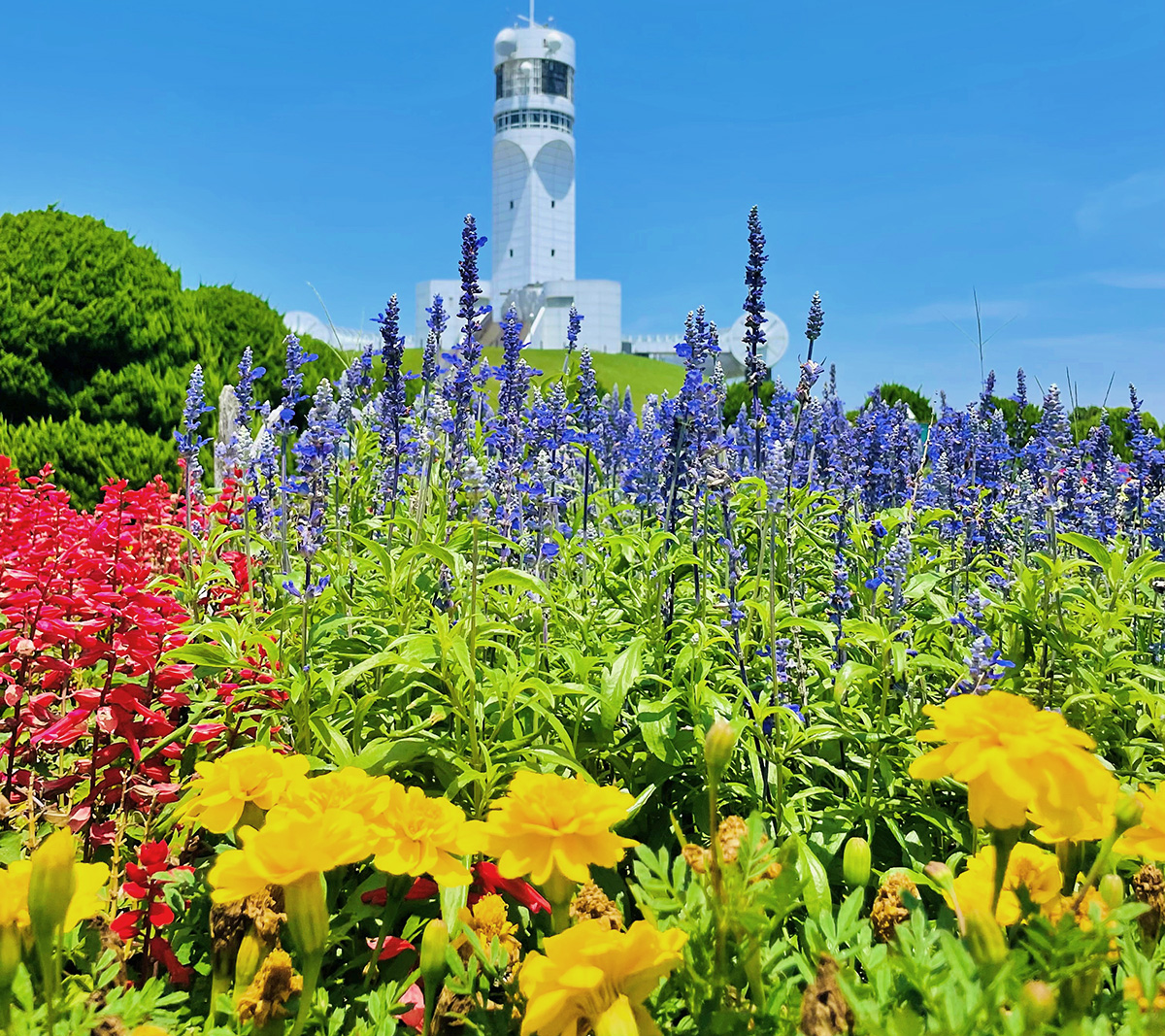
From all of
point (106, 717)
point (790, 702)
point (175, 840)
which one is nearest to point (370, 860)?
point (175, 840)

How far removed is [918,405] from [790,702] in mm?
13152

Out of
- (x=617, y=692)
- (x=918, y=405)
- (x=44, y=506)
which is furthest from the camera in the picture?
(x=918, y=405)

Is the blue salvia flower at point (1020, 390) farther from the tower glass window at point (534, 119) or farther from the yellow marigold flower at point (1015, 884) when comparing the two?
the tower glass window at point (534, 119)

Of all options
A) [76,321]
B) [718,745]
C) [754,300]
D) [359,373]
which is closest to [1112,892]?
[718,745]

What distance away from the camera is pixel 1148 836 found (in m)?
1.36

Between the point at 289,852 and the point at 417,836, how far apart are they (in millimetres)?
230

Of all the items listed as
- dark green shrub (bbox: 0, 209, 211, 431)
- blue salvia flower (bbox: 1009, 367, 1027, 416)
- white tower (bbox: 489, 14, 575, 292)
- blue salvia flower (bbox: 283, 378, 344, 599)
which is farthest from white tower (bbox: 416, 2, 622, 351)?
blue salvia flower (bbox: 283, 378, 344, 599)

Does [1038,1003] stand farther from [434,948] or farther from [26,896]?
[26,896]

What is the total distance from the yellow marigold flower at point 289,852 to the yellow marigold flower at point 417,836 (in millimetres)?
70

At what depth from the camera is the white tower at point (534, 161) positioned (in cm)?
6512

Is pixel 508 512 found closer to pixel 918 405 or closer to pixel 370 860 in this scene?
pixel 370 860

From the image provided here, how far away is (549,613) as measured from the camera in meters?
2.98

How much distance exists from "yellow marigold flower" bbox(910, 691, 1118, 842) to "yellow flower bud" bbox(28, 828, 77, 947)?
1.13 meters

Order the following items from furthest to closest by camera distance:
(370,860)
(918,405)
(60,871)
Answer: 1. (918,405)
2. (370,860)
3. (60,871)
